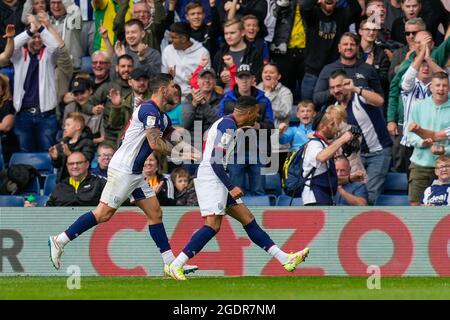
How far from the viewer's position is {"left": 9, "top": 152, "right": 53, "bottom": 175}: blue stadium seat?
20.9 metres

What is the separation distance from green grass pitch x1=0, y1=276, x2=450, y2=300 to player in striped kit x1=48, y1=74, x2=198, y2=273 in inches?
20.3

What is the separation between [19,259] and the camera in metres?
17.6

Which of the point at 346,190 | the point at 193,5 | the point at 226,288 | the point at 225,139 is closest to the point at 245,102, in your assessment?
the point at 225,139

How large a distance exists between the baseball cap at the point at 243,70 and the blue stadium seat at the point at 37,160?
339cm

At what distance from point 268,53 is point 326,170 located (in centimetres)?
381

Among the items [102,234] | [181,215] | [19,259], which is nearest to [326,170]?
[181,215]

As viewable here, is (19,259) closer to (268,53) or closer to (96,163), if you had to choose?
(96,163)

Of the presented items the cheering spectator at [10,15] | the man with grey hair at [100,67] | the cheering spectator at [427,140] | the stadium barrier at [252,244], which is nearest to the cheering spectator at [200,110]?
the man with grey hair at [100,67]

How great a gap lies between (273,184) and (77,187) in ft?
10.1

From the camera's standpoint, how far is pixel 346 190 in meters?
18.6

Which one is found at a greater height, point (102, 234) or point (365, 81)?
point (365, 81)

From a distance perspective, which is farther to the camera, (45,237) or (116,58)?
(116,58)

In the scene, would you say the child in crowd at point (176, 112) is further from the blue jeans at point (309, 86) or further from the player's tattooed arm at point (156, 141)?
the player's tattooed arm at point (156, 141)

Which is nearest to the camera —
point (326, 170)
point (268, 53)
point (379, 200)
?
point (326, 170)
